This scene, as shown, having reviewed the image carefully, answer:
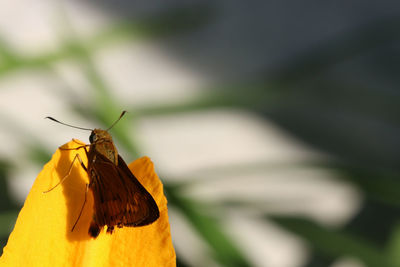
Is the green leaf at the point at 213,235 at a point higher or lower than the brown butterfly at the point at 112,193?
lower

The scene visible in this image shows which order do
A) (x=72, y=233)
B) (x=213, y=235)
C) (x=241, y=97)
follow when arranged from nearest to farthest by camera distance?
(x=72, y=233) → (x=213, y=235) → (x=241, y=97)

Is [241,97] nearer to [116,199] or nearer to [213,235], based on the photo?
[213,235]

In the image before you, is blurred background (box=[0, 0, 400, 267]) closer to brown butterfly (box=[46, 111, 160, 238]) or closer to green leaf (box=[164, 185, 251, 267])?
green leaf (box=[164, 185, 251, 267])

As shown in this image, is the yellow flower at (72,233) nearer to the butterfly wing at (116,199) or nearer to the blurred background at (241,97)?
the butterfly wing at (116,199)

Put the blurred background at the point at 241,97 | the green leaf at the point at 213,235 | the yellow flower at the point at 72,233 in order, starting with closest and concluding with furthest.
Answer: the yellow flower at the point at 72,233 → the green leaf at the point at 213,235 → the blurred background at the point at 241,97

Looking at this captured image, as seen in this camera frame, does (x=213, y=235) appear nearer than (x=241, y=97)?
Yes

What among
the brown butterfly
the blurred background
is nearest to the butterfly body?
the brown butterfly

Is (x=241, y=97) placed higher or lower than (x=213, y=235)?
higher

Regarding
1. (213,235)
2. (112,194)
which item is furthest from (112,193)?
(213,235)

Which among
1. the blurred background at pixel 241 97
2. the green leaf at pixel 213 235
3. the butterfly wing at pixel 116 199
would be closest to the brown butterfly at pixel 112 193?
the butterfly wing at pixel 116 199
